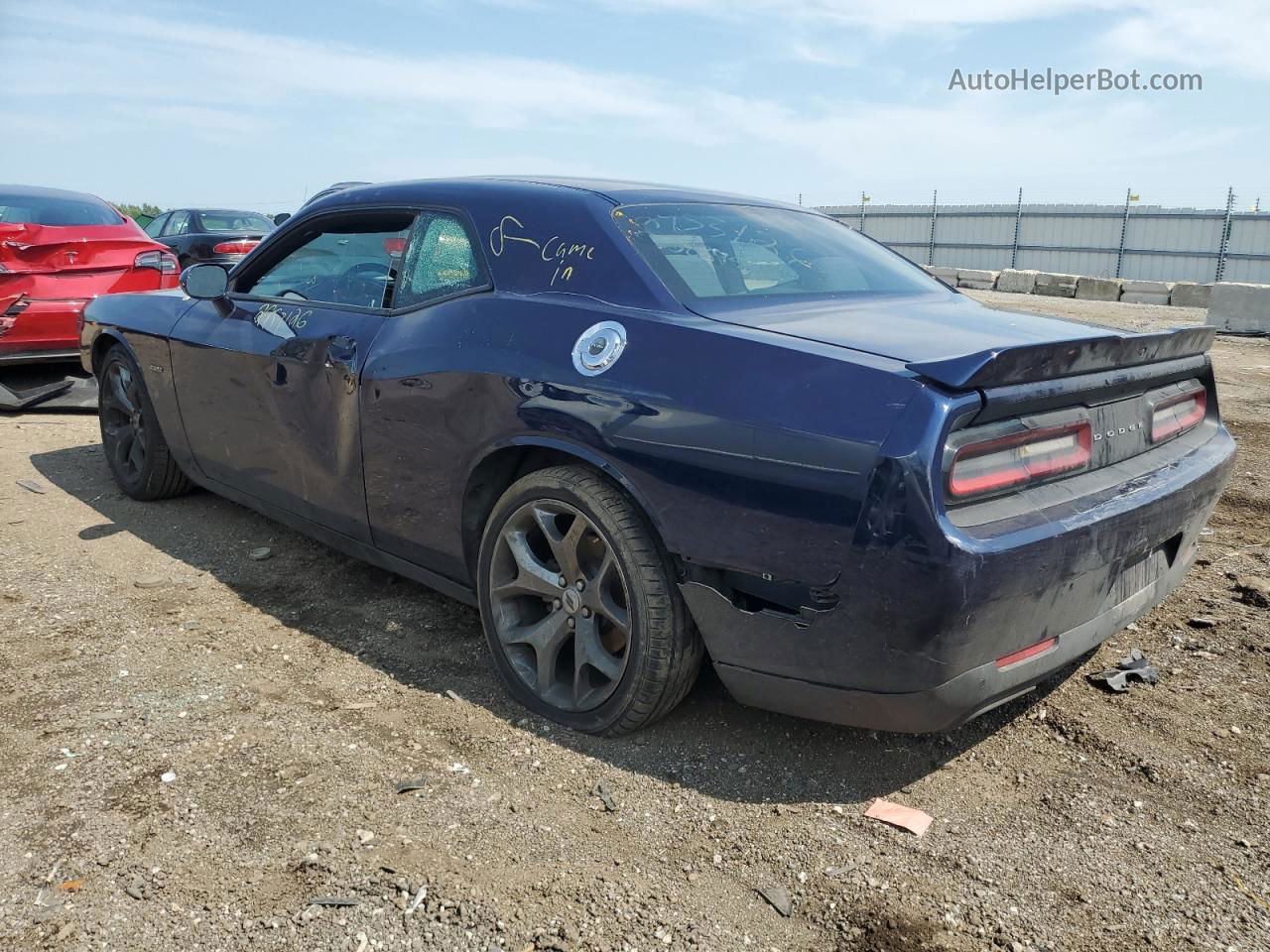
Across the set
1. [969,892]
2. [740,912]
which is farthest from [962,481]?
[740,912]

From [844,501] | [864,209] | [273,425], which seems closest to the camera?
[844,501]

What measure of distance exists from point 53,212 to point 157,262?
33.9 inches

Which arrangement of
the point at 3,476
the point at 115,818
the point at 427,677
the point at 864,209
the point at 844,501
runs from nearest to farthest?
the point at 844,501 → the point at 115,818 → the point at 427,677 → the point at 3,476 → the point at 864,209

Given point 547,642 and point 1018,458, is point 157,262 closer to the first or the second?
point 547,642

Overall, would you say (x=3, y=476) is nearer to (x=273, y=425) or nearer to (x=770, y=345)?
(x=273, y=425)

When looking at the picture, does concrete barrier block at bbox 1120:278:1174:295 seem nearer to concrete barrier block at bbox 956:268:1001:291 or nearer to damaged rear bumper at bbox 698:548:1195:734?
concrete barrier block at bbox 956:268:1001:291

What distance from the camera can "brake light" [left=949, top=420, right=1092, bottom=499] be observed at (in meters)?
2.21

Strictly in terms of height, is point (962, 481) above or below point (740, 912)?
above

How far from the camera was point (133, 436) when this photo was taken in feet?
16.5

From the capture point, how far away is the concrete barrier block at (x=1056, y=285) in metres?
20.4

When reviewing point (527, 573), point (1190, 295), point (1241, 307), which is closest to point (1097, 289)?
point (1190, 295)

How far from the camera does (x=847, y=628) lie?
2.26m

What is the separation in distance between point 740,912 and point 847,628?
644mm

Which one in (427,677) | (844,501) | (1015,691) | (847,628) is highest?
(844,501)
